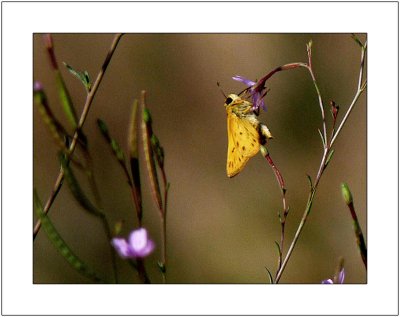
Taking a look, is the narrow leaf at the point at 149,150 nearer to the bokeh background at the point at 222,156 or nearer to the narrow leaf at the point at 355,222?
the bokeh background at the point at 222,156

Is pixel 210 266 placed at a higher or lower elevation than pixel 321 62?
lower

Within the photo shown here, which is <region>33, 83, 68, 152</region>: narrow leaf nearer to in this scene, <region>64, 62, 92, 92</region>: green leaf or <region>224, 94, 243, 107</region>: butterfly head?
<region>64, 62, 92, 92</region>: green leaf

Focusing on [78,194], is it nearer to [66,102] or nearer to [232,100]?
[66,102]

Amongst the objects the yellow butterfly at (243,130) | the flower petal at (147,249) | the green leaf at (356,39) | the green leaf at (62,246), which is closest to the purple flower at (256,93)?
the yellow butterfly at (243,130)

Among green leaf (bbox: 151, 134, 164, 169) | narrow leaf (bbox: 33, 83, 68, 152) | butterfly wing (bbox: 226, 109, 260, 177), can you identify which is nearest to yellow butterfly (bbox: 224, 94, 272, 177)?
butterfly wing (bbox: 226, 109, 260, 177)
